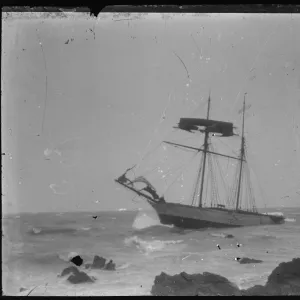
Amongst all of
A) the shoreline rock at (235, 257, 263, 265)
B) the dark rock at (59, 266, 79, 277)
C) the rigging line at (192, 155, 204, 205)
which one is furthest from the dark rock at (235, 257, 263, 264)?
the dark rock at (59, 266, 79, 277)

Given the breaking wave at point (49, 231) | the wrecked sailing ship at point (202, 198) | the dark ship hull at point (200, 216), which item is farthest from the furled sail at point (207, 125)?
the breaking wave at point (49, 231)

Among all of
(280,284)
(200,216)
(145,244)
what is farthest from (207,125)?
(280,284)

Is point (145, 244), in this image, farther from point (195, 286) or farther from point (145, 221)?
point (195, 286)

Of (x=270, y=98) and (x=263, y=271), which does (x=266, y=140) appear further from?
(x=263, y=271)

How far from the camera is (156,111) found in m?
1.48

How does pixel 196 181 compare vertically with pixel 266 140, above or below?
below

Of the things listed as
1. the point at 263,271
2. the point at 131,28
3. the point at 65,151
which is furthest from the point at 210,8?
the point at 263,271

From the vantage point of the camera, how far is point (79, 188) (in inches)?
57.7

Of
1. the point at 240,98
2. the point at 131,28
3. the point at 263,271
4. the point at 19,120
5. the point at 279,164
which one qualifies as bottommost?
the point at 263,271

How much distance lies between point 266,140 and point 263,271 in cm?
46

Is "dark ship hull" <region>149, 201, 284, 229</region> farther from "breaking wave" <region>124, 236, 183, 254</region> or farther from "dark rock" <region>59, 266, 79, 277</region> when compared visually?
"dark rock" <region>59, 266, 79, 277</region>

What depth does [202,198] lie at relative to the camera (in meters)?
1.48

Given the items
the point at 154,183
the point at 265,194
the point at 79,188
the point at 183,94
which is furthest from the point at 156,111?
the point at 265,194

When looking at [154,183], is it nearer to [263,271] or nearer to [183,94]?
[183,94]
